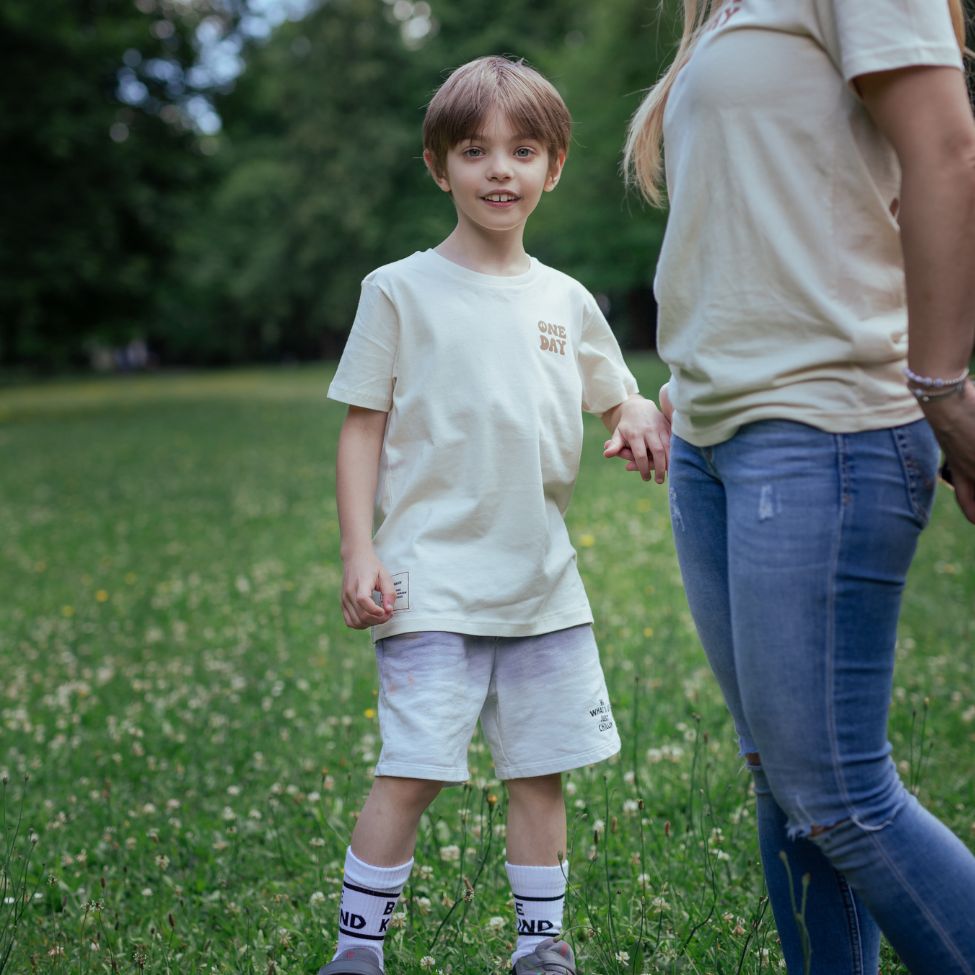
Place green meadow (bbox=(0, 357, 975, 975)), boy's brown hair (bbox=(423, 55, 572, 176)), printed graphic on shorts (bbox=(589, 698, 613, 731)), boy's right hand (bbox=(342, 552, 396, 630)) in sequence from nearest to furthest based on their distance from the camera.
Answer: boy's right hand (bbox=(342, 552, 396, 630))
boy's brown hair (bbox=(423, 55, 572, 176))
printed graphic on shorts (bbox=(589, 698, 613, 731))
green meadow (bbox=(0, 357, 975, 975))

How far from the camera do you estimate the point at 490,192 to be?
2.73 metres

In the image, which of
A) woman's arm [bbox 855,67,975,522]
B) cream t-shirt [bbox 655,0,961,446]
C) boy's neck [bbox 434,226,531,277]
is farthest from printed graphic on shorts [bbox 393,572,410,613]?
woman's arm [bbox 855,67,975,522]

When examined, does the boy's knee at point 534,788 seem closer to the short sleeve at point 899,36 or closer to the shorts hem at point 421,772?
the shorts hem at point 421,772

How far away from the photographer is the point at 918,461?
1.95 metres

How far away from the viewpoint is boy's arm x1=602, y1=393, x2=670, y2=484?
2762 millimetres

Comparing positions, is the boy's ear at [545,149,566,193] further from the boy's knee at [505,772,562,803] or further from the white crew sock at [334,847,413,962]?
the white crew sock at [334,847,413,962]

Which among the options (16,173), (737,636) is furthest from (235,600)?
(16,173)

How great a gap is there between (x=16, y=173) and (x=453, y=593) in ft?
89.4

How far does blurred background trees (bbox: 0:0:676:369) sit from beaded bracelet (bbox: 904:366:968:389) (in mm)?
1258

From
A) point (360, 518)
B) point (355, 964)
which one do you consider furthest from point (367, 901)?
point (360, 518)

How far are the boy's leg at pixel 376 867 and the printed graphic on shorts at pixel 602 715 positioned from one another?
38 centimetres

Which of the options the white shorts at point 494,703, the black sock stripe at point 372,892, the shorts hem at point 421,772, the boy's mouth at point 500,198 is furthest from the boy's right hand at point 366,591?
the boy's mouth at point 500,198

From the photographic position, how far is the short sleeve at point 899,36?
5.84 ft

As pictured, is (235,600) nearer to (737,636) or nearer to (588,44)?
(737,636)
